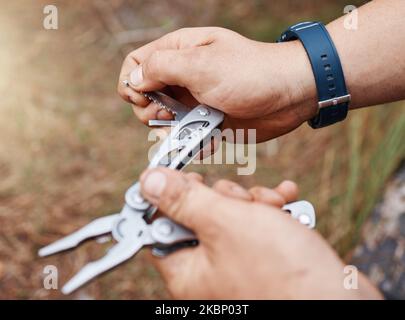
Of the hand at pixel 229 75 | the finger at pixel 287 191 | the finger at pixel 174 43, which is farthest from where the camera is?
the finger at pixel 174 43

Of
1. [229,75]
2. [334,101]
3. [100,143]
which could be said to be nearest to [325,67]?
[334,101]

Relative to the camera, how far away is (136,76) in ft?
5.17

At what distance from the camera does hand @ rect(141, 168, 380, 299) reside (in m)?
1.09

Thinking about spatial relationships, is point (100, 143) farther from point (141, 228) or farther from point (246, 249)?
point (246, 249)

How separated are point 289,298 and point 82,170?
170cm

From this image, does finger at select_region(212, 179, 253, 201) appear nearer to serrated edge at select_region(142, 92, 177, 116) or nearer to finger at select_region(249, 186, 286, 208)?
finger at select_region(249, 186, 286, 208)

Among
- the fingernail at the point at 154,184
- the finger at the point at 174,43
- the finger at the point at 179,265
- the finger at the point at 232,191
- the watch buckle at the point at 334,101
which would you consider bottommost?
the finger at the point at 179,265

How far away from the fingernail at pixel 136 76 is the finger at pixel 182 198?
17.4 inches

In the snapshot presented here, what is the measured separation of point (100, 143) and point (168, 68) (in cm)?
133

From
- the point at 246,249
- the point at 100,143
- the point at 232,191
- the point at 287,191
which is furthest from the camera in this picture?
the point at 100,143

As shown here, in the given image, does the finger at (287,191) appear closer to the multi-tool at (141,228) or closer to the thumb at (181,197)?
the multi-tool at (141,228)

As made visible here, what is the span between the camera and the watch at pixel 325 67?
5.01 feet

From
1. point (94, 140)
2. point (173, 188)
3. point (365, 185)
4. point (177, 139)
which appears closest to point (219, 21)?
point (94, 140)

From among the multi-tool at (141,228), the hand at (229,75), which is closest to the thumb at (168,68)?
the hand at (229,75)
